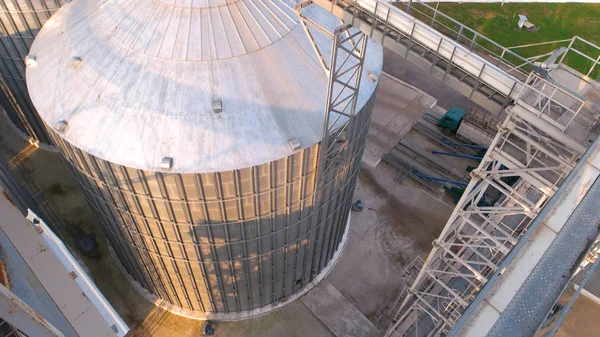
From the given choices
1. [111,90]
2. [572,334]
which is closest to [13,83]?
[111,90]

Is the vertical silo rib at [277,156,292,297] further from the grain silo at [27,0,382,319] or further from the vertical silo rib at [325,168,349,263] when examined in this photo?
the vertical silo rib at [325,168,349,263]

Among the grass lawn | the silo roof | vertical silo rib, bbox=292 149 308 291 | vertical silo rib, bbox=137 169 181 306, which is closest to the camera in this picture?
the silo roof

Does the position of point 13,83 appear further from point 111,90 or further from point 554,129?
point 554,129

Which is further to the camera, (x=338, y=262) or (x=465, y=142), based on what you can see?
(x=465, y=142)

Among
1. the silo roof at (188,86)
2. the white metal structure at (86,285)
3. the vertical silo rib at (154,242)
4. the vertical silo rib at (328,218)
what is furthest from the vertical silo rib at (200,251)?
the vertical silo rib at (328,218)

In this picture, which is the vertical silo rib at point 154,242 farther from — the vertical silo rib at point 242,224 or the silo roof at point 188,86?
the vertical silo rib at point 242,224

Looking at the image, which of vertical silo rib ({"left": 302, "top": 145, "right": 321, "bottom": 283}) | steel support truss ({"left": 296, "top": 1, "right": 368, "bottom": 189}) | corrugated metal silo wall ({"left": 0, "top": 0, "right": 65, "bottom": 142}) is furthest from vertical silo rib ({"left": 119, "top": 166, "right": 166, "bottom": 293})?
corrugated metal silo wall ({"left": 0, "top": 0, "right": 65, "bottom": 142})
